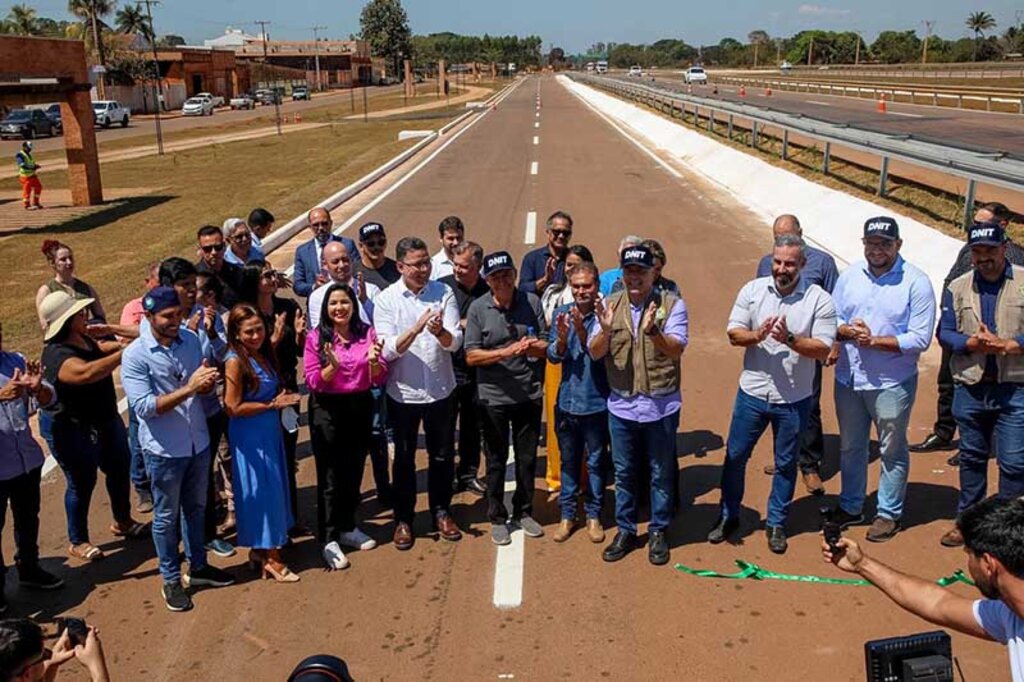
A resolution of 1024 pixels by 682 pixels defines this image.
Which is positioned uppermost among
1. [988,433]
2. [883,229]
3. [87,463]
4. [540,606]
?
[883,229]

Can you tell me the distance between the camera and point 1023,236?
11.0 meters

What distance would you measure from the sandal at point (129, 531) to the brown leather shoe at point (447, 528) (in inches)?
79.2

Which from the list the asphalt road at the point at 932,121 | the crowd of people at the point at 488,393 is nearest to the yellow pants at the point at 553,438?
the crowd of people at the point at 488,393

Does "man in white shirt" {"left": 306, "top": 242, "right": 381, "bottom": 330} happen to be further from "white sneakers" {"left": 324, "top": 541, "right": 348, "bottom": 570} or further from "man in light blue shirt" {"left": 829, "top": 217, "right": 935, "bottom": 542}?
"man in light blue shirt" {"left": 829, "top": 217, "right": 935, "bottom": 542}

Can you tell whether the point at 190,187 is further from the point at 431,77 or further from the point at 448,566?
the point at 431,77

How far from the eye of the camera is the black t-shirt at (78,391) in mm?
5090

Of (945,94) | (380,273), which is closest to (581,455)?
(380,273)

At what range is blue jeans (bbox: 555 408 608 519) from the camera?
5508 mm

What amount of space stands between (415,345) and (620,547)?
1835mm

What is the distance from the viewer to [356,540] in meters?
5.56

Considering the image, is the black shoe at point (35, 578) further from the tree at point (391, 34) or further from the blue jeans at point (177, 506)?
the tree at point (391, 34)

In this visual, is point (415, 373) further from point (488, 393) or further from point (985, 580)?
point (985, 580)

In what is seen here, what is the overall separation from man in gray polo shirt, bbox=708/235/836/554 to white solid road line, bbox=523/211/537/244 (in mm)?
10049

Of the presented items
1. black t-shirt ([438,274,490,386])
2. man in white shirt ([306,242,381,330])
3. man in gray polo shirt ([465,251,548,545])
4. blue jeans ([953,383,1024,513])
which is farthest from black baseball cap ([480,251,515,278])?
blue jeans ([953,383,1024,513])
